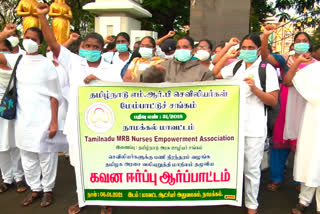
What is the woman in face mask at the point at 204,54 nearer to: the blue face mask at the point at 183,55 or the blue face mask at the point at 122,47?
the blue face mask at the point at 183,55

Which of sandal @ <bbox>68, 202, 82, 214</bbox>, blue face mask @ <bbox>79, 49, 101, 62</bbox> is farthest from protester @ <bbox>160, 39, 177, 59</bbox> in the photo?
sandal @ <bbox>68, 202, 82, 214</bbox>

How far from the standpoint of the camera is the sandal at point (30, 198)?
3521 millimetres

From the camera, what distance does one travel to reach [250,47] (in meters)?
3.12

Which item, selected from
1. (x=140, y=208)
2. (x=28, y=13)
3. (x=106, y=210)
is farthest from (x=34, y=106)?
(x=28, y=13)

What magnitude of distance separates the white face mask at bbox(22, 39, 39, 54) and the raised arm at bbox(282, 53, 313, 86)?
283cm

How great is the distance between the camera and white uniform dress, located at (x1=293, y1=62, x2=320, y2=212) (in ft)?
10.4

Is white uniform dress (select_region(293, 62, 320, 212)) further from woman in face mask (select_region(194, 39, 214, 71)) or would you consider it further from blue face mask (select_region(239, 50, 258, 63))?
woman in face mask (select_region(194, 39, 214, 71))

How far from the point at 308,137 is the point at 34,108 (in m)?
2.98

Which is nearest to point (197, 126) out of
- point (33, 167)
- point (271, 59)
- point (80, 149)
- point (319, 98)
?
point (80, 149)

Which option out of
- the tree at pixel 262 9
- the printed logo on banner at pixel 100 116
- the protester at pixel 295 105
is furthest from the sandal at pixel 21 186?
the tree at pixel 262 9

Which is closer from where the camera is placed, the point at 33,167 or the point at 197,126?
the point at 197,126

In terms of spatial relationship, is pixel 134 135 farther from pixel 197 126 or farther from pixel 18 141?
pixel 18 141

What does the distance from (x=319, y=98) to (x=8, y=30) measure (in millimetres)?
3524

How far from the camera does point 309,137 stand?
128 inches
